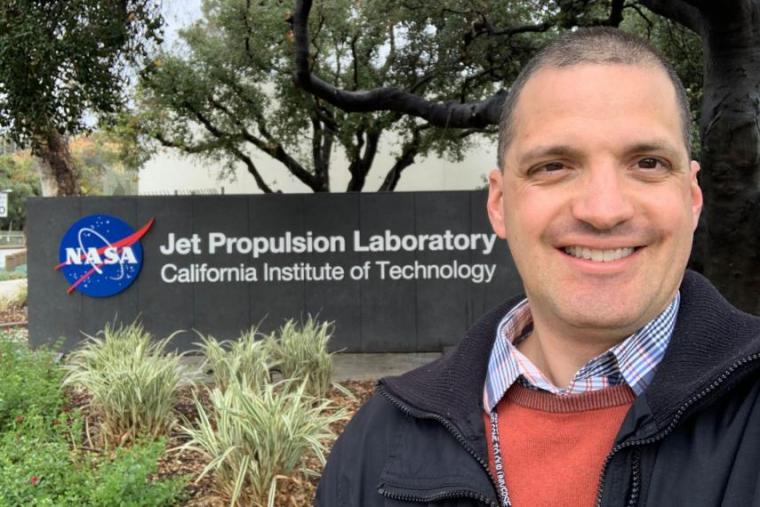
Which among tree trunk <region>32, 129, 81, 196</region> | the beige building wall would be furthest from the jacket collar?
the beige building wall

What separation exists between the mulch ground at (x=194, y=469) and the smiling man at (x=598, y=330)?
116 inches

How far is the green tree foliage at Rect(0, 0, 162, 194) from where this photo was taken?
654 centimetres

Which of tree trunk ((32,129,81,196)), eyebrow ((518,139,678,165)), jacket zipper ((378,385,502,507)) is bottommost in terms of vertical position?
jacket zipper ((378,385,502,507))

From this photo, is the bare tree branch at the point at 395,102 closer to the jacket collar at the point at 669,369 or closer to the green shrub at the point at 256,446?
the green shrub at the point at 256,446

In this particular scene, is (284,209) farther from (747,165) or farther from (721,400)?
(721,400)

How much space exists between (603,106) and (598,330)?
0.41m

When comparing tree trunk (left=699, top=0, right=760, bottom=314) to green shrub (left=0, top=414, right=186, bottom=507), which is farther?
tree trunk (left=699, top=0, right=760, bottom=314)

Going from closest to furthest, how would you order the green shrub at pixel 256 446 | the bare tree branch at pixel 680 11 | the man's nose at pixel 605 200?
the man's nose at pixel 605 200, the green shrub at pixel 256 446, the bare tree branch at pixel 680 11

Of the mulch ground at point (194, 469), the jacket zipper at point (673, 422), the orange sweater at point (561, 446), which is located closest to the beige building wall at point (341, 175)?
the mulch ground at point (194, 469)

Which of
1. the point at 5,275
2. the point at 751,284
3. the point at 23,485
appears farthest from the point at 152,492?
the point at 5,275

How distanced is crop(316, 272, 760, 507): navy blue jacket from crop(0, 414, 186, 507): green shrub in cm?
281

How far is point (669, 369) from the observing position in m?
1.25

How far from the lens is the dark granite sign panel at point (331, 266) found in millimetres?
9773

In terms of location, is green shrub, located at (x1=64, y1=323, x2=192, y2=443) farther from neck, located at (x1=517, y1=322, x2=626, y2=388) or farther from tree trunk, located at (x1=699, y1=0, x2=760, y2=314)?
neck, located at (x1=517, y1=322, x2=626, y2=388)
